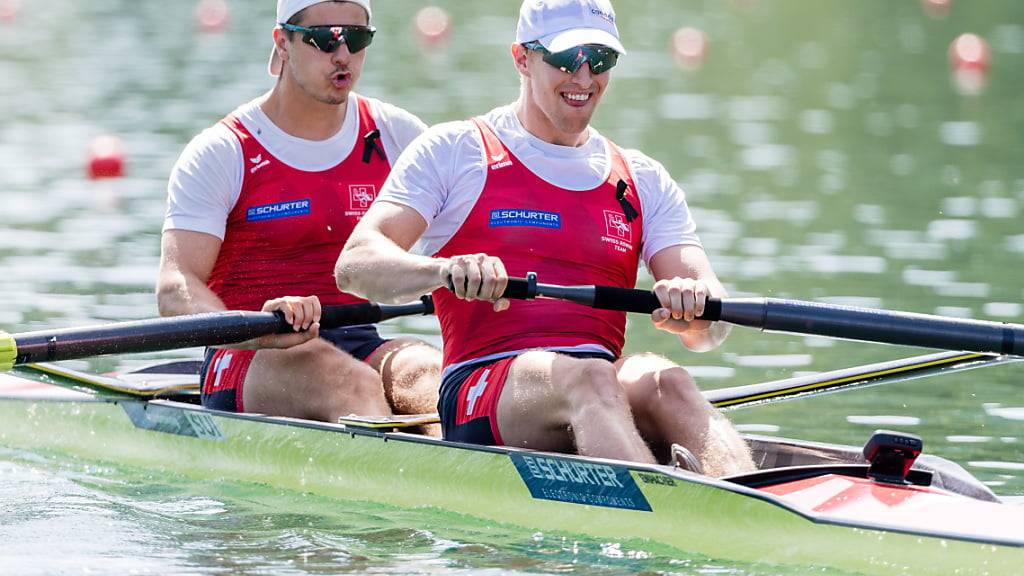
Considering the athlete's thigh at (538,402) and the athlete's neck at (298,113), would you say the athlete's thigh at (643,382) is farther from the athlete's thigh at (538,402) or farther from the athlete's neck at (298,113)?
the athlete's neck at (298,113)

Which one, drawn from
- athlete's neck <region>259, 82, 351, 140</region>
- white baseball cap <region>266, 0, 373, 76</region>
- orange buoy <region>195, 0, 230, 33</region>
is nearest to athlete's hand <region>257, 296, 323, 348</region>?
athlete's neck <region>259, 82, 351, 140</region>

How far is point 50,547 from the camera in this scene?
648 cm

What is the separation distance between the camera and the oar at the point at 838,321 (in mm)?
6277

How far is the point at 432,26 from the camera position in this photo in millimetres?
31094

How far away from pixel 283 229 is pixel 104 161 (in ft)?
33.4

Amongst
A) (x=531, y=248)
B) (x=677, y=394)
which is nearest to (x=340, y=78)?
(x=531, y=248)

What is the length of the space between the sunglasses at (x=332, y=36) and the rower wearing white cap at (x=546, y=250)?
1.00 meters

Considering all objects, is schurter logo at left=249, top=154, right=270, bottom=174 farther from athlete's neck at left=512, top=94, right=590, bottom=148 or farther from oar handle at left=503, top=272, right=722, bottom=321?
oar handle at left=503, top=272, right=722, bottom=321

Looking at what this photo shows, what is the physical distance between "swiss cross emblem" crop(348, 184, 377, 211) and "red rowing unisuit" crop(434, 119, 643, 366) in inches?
42.2

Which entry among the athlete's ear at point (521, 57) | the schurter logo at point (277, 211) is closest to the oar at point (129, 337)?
the schurter logo at point (277, 211)

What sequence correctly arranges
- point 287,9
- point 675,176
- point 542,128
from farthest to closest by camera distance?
point 675,176 < point 287,9 < point 542,128

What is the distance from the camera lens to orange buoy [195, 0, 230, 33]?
1231 inches

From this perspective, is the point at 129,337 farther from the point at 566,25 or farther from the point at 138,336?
the point at 566,25

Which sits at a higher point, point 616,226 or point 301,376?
point 616,226
